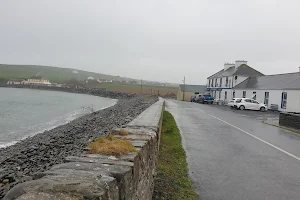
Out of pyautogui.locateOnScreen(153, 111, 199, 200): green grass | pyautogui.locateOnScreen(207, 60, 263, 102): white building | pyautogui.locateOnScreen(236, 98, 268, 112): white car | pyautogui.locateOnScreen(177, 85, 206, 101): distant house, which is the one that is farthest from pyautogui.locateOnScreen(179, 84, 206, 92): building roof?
pyautogui.locateOnScreen(153, 111, 199, 200): green grass

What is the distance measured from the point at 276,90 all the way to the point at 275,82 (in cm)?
358

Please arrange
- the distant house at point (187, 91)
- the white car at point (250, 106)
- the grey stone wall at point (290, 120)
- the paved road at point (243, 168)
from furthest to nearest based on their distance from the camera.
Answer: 1. the distant house at point (187, 91)
2. the white car at point (250, 106)
3. the grey stone wall at point (290, 120)
4. the paved road at point (243, 168)

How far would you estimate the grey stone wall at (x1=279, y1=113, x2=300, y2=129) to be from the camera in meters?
17.5

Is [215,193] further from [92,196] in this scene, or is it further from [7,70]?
[7,70]

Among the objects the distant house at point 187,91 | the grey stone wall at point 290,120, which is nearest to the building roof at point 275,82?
the grey stone wall at point 290,120

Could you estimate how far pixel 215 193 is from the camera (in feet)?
18.2

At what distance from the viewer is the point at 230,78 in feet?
176

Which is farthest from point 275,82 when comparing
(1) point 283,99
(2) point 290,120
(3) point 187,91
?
(3) point 187,91

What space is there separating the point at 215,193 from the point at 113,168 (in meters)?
3.58

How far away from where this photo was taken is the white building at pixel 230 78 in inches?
2051

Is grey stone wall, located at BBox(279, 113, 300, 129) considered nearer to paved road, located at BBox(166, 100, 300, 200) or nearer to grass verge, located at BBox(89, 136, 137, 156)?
paved road, located at BBox(166, 100, 300, 200)

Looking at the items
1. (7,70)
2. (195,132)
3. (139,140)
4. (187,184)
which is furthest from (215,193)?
(7,70)

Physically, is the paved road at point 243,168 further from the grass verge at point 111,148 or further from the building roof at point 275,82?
the building roof at point 275,82

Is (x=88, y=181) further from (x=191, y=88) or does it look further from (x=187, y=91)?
(x=191, y=88)
